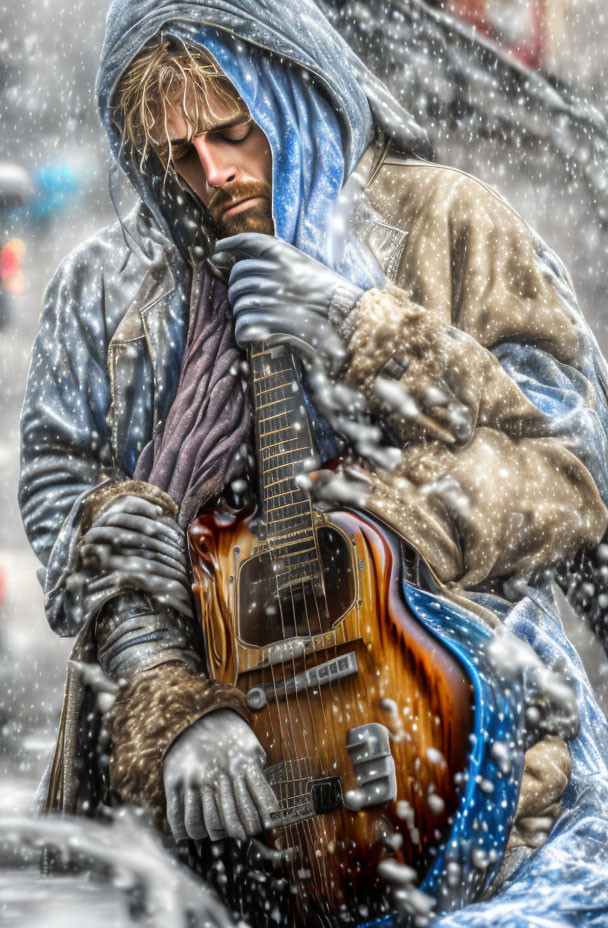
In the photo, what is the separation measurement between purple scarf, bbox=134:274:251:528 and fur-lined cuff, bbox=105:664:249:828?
0.79 ft

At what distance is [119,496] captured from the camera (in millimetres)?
1777

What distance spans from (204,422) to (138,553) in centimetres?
22

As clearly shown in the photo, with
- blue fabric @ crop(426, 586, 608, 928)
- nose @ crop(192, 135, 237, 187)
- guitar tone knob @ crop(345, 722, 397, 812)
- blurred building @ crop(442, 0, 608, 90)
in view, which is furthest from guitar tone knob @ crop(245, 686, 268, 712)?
blurred building @ crop(442, 0, 608, 90)

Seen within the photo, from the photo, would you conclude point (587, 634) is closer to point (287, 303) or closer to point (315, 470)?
point (315, 470)

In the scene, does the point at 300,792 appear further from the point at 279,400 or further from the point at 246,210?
the point at 246,210

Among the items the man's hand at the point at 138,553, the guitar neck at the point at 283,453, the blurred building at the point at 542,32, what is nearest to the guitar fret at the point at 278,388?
the guitar neck at the point at 283,453

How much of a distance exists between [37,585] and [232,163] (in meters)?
0.78

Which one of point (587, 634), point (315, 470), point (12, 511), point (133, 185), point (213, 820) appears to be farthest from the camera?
point (12, 511)

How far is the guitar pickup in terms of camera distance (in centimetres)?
155

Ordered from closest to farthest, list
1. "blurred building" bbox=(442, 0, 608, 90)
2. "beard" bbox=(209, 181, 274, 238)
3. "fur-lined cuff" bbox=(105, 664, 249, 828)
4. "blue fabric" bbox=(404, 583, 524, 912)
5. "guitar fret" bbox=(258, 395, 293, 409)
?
"blue fabric" bbox=(404, 583, 524, 912) → "fur-lined cuff" bbox=(105, 664, 249, 828) → "guitar fret" bbox=(258, 395, 293, 409) → "beard" bbox=(209, 181, 274, 238) → "blurred building" bbox=(442, 0, 608, 90)

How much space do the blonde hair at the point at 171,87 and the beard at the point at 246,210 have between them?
0.11 metres

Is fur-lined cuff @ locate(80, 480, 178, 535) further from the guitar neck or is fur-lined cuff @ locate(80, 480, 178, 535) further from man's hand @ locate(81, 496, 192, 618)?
the guitar neck

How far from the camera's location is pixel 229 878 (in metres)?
1.59

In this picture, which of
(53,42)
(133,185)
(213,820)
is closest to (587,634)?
(213,820)
